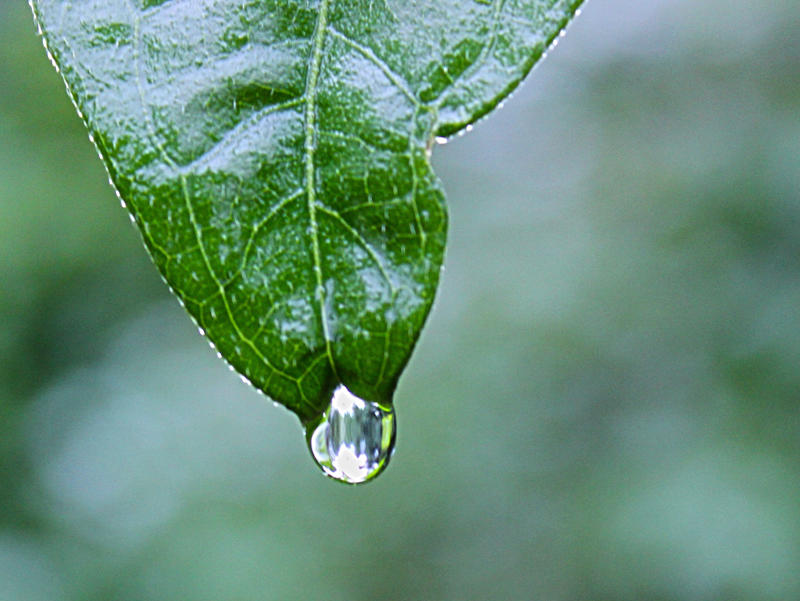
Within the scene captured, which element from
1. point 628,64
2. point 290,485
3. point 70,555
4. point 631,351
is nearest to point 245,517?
point 290,485

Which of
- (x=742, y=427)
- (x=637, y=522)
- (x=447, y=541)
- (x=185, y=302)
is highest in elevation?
(x=185, y=302)

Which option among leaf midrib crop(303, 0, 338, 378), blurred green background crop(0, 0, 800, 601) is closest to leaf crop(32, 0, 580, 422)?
leaf midrib crop(303, 0, 338, 378)

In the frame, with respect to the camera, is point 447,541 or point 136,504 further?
point 447,541

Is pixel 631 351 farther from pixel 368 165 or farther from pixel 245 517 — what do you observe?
pixel 368 165

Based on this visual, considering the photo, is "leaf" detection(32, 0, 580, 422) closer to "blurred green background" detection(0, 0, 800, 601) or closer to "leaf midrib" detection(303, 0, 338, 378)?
"leaf midrib" detection(303, 0, 338, 378)

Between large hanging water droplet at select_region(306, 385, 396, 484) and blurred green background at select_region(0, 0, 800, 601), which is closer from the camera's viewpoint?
large hanging water droplet at select_region(306, 385, 396, 484)

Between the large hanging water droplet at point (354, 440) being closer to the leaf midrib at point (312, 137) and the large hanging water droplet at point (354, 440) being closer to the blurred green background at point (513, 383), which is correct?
the leaf midrib at point (312, 137)

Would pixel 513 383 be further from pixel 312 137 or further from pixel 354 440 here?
pixel 312 137

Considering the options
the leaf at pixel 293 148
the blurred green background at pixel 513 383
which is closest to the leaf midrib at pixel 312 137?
the leaf at pixel 293 148
